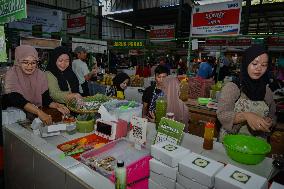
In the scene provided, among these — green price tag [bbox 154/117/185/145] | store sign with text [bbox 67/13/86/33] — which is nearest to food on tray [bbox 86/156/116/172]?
green price tag [bbox 154/117/185/145]

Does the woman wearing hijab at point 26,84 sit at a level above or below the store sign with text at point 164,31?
below

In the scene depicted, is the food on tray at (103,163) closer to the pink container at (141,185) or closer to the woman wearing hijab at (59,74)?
the pink container at (141,185)

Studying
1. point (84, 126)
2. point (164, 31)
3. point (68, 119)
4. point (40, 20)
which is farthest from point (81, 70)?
point (40, 20)

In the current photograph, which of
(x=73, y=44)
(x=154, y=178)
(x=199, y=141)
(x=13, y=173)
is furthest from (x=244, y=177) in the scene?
(x=73, y=44)

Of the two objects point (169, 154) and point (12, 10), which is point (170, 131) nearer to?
point (169, 154)

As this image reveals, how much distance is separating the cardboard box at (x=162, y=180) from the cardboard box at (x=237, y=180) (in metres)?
0.27

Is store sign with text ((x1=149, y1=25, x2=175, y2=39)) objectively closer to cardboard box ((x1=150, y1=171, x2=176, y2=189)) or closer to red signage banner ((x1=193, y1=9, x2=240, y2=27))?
red signage banner ((x1=193, y1=9, x2=240, y2=27))

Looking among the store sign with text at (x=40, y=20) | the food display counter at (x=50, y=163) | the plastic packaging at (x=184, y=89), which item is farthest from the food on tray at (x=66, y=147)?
the store sign with text at (x=40, y=20)

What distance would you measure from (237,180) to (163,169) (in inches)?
16.8

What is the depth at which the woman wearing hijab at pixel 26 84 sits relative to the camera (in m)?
2.62

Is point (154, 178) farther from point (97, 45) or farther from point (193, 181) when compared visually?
point (97, 45)

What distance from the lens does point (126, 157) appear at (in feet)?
6.25

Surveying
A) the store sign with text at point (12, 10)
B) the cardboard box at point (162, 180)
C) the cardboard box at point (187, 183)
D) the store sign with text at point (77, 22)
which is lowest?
the cardboard box at point (162, 180)

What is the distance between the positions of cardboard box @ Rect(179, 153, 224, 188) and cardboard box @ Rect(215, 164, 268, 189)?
4 cm
